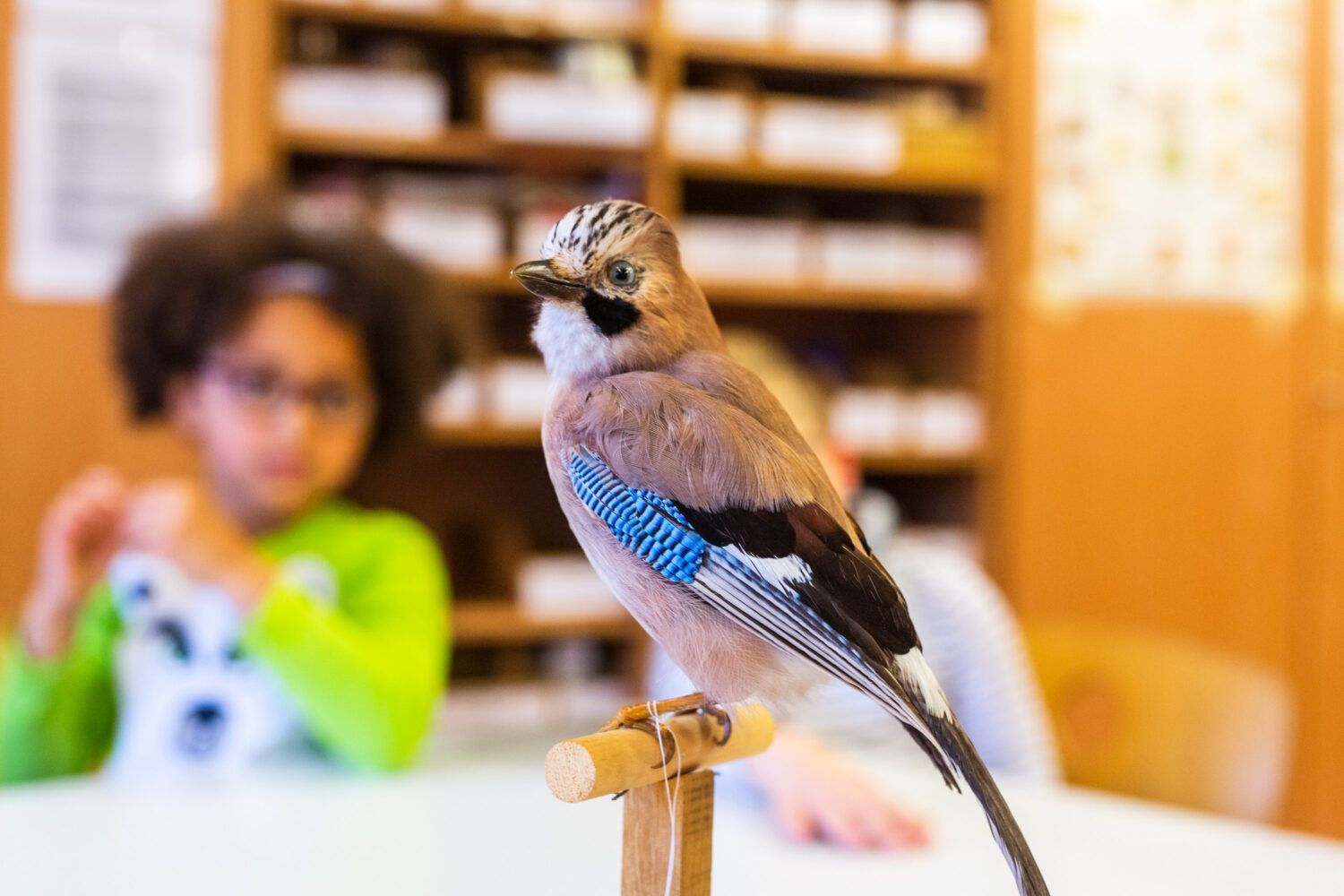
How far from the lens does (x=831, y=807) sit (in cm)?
92

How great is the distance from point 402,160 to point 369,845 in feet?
6.77

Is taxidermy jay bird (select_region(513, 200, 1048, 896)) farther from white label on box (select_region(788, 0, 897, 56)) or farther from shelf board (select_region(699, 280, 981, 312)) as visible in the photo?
white label on box (select_region(788, 0, 897, 56))

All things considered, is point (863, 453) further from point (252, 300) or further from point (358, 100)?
point (252, 300)

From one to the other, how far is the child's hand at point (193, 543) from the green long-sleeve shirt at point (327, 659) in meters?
0.03

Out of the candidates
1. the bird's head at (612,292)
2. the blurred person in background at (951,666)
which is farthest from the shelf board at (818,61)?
the bird's head at (612,292)

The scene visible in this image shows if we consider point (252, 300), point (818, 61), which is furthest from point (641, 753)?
point (818, 61)

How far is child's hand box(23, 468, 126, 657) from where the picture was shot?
4.06 feet

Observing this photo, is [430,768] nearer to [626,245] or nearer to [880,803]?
[880,803]

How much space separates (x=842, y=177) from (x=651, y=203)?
0.49 m

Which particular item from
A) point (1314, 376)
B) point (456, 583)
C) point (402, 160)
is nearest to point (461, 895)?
point (456, 583)

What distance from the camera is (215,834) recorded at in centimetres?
92

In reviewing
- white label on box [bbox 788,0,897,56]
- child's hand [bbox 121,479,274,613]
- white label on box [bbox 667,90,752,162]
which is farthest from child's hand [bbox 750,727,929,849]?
white label on box [bbox 788,0,897,56]

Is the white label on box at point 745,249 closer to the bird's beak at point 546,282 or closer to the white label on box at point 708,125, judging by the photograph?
the white label on box at point 708,125

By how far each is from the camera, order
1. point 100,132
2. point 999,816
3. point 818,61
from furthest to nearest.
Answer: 1. point 818,61
2. point 100,132
3. point 999,816
